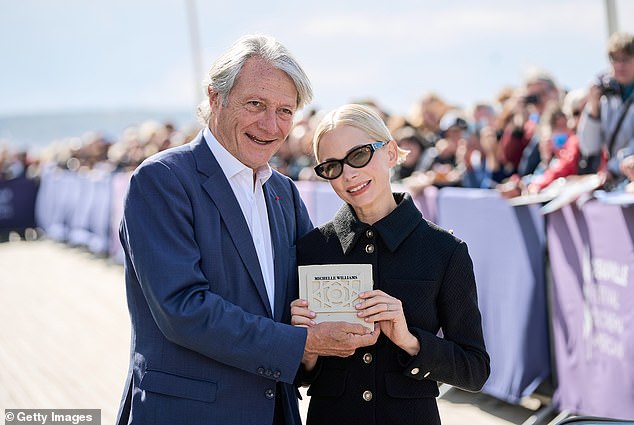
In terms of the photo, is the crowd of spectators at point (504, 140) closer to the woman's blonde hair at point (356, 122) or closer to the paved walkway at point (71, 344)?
the paved walkway at point (71, 344)

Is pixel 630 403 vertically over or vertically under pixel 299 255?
under

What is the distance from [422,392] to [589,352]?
2.57 m

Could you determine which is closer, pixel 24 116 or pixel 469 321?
pixel 469 321

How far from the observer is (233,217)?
2660mm

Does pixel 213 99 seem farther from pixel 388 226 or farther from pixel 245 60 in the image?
pixel 388 226

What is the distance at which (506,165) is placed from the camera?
738 cm

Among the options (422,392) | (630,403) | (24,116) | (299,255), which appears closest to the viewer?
(422,392)

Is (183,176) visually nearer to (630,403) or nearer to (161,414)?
(161,414)

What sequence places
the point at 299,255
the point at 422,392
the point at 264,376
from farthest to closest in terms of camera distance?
the point at 299,255
the point at 422,392
the point at 264,376

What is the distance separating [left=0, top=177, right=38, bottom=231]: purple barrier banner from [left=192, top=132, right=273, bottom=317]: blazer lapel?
713 inches

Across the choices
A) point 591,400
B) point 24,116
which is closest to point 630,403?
point 591,400

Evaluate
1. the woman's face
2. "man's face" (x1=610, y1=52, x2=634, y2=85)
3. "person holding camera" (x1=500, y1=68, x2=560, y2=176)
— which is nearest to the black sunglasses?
the woman's face

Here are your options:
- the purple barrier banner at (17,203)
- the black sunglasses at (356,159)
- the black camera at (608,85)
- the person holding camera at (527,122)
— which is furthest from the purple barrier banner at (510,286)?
the purple barrier banner at (17,203)

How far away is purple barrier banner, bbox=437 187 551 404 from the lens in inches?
213
